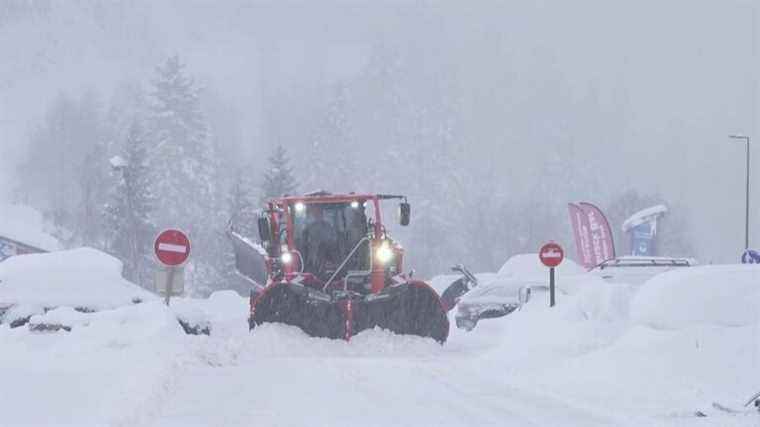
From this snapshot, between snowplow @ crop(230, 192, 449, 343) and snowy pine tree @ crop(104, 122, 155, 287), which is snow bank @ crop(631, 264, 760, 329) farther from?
snowy pine tree @ crop(104, 122, 155, 287)

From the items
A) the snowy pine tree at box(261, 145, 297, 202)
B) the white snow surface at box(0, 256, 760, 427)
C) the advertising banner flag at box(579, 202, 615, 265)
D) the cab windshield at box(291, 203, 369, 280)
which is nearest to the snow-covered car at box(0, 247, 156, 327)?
the white snow surface at box(0, 256, 760, 427)

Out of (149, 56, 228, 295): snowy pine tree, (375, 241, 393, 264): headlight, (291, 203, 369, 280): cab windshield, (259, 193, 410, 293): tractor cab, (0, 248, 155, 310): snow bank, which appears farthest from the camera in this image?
(149, 56, 228, 295): snowy pine tree

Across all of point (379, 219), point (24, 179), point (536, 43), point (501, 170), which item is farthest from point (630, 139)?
point (379, 219)

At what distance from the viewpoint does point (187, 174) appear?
263ft

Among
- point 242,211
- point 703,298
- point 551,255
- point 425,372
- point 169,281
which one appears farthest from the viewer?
point 242,211

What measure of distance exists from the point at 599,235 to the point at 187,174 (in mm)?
44226

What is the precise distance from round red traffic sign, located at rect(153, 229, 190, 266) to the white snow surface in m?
0.78

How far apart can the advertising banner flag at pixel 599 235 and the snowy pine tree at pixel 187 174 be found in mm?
31372

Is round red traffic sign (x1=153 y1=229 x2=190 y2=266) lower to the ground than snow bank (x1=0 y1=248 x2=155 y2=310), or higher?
higher

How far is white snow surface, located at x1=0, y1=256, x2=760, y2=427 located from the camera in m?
9.55

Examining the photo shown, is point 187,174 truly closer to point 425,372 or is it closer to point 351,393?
point 425,372

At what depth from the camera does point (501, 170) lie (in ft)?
421

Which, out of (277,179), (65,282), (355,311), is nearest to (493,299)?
(355,311)

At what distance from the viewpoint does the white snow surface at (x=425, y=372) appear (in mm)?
9555
